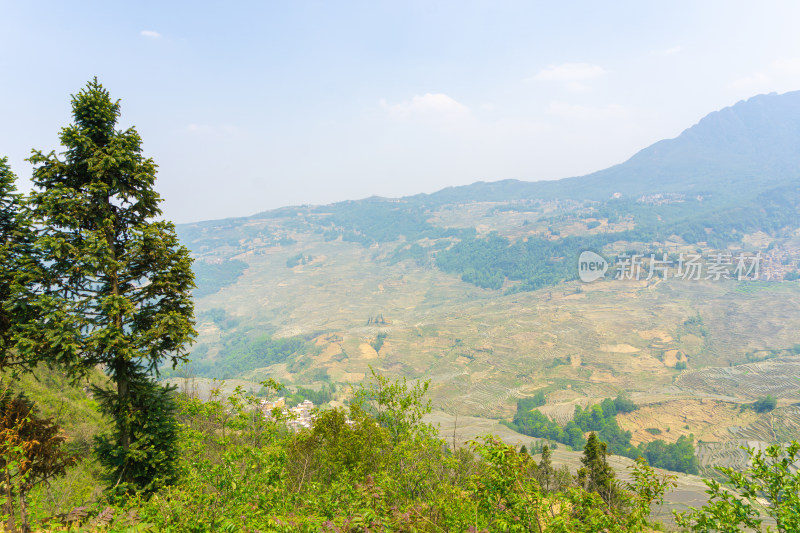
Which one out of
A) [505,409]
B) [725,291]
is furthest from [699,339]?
[505,409]

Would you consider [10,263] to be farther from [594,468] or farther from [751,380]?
[751,380]

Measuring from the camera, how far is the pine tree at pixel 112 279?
809 centimetres

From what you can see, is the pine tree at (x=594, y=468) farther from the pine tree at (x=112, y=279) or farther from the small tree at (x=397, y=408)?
the pine tree at (x=112, y=279)

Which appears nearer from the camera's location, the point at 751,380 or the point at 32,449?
the point at 32,449

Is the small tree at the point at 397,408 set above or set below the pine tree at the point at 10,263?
below

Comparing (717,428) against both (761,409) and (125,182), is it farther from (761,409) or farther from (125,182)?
(125,182)

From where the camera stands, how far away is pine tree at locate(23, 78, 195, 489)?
26.5ft

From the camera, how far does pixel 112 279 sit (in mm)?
8852

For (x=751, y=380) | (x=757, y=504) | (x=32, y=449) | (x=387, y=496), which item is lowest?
(x=751, y=380)

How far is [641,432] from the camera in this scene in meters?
71.0

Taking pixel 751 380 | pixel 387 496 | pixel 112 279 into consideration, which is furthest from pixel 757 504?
pixel 751 380

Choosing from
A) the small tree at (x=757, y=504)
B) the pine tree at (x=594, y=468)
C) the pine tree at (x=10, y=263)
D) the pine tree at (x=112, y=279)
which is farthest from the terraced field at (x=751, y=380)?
the pine tree at (x=10, y=263)

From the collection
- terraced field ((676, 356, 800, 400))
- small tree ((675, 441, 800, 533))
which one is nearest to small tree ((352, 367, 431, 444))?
small tree ((675, 441, 800, 533))

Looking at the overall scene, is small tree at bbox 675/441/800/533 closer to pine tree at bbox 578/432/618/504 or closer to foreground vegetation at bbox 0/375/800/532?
foreground vegetation at bbox 0/375/800/532
